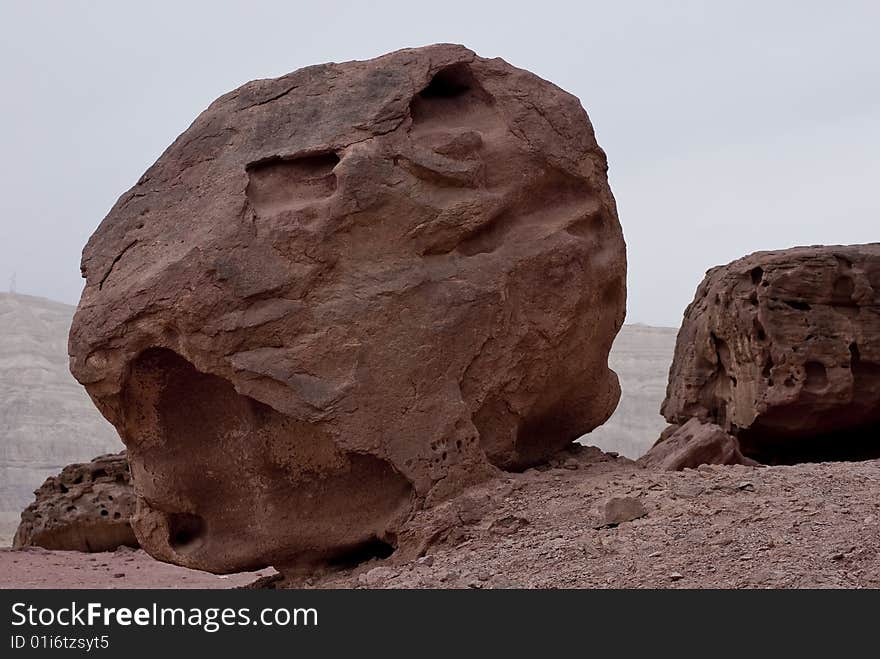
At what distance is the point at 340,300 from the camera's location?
16.1 ft

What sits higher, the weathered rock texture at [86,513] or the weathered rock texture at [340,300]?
the weathered rock texture at [340,300]

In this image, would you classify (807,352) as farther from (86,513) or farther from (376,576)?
(86,513)

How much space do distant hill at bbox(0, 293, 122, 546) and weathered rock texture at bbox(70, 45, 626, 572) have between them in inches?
860

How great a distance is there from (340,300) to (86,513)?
800 cm

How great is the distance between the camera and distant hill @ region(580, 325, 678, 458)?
91.7 feet

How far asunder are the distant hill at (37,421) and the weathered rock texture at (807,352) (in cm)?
1982

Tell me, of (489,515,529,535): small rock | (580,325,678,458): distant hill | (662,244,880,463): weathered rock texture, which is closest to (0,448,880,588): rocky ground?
(489,515,529,535): small rock

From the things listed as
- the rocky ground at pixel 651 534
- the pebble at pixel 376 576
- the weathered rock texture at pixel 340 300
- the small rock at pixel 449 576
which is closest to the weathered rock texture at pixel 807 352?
the rocky ground at pixel 651 534

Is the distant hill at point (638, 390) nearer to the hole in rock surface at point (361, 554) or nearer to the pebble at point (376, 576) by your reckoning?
the hole in rock surface at point (361, 554)

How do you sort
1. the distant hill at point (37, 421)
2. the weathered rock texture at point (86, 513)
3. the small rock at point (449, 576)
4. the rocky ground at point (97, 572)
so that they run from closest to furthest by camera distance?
the small rock at point (449, 576)
the rocky ground at point (97, 572)
the weathered rock texture at point (86, 513)
the distant hill at point (37, 421)

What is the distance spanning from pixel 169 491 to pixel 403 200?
70.8 inches

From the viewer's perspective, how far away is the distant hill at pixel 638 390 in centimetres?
2794

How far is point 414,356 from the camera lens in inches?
196

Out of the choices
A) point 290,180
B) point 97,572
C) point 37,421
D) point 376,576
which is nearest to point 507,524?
point 376,576
